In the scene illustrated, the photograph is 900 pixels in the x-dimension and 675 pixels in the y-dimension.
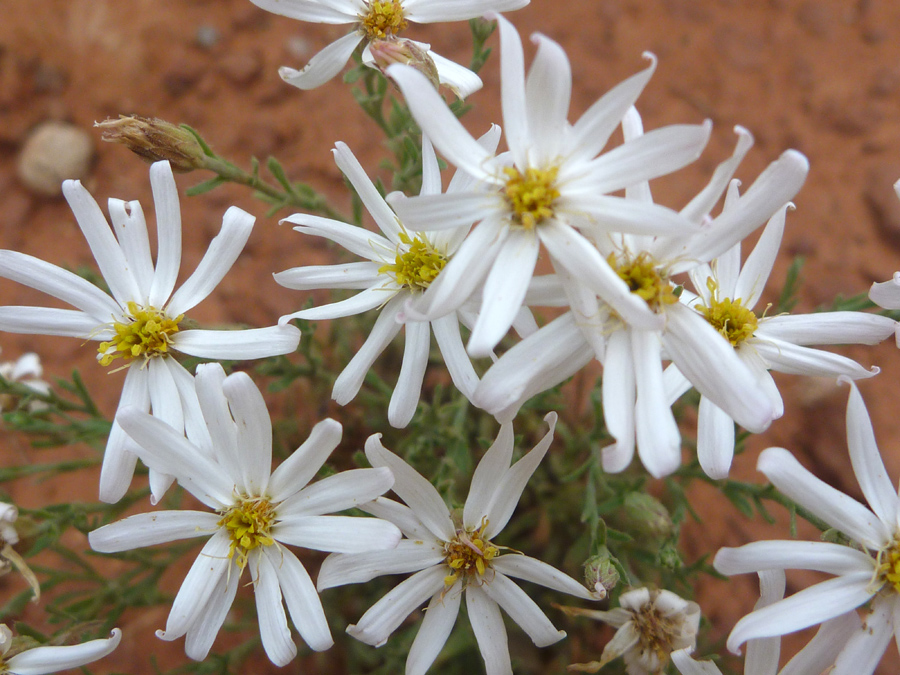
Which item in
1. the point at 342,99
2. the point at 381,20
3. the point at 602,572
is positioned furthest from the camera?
the point at 342,99

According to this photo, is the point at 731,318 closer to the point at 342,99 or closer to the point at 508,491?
the point at 508,491

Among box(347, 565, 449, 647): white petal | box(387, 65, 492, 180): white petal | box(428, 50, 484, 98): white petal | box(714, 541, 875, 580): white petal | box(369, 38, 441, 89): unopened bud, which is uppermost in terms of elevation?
box(428, 50, 484, 98): white petal

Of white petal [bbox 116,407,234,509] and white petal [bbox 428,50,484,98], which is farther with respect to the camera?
white petal [bbox 428,50,484,98]

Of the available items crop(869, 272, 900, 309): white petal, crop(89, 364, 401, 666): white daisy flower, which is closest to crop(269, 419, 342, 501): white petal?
crop(89, 364, 401, 666): white daisy flower

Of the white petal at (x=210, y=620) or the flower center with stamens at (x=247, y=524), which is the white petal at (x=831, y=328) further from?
the white petal at (x=210, y=620)

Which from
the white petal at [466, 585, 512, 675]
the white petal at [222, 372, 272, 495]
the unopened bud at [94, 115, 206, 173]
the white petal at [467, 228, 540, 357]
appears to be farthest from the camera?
the unopened bud at [94, 115, 206, 173]

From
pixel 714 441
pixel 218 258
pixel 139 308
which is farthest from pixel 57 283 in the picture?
pixel 714 441

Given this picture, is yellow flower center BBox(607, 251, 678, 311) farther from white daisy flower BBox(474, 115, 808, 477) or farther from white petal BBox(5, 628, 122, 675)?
white petal BBox(5, 628, 122, 675)
